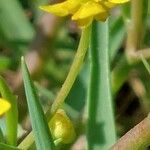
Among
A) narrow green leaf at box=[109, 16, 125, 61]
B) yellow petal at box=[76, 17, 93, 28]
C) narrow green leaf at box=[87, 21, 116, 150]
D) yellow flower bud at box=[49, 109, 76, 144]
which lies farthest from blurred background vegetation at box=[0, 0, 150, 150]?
yellow petal at box=[76, 17, 93, 28]

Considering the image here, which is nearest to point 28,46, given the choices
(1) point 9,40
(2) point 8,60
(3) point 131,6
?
(1) point 9,40

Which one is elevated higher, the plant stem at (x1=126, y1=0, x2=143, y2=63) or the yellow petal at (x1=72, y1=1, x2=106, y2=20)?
the yellow petal at (x1=72, y1=1, x2=106, y2=20)

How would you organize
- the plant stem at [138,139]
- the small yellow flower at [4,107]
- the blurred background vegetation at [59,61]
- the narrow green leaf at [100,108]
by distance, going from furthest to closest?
the blurred background vegetation at [59,61] < the narrow green leaf at [100,108] < the plant stem at [138,139] < the small yellow flower at [4,107]

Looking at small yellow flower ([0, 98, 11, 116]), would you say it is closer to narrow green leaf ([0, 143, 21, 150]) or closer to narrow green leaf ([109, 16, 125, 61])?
narrow green leaf ([0, 143, 21, 150])

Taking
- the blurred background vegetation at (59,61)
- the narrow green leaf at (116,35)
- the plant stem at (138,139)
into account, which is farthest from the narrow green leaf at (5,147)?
the narrow green leaf at (116,35)

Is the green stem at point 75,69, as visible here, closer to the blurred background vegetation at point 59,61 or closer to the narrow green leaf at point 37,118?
the narrow green leaf at point 37,118

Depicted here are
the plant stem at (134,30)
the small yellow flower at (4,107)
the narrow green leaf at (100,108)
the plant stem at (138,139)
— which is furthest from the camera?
the plant stem at (134,30)

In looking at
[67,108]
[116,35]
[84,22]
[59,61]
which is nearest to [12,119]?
[84,22]
